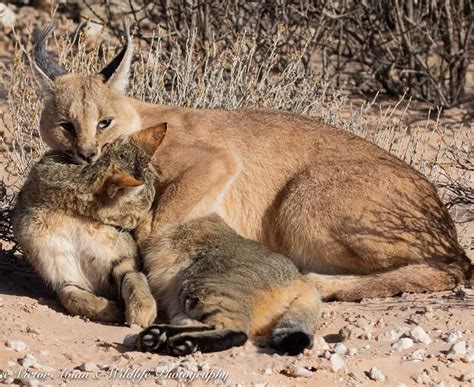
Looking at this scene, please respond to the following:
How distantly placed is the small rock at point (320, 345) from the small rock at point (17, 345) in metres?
1.52

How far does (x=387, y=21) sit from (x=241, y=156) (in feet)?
18.9

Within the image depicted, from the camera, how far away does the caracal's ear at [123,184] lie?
6371mm

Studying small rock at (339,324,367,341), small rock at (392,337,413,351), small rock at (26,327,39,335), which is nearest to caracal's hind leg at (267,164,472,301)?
small rock at (339,324,367,341)

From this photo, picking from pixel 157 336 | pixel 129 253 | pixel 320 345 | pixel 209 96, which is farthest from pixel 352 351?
pixel 209 96

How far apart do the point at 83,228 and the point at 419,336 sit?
2.07 meters

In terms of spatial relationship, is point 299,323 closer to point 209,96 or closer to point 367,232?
point 367,232

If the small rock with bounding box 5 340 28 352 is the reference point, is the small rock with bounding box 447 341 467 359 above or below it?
above

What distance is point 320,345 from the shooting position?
19.4ft

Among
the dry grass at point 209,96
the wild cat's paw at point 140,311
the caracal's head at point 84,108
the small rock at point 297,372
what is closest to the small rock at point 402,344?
the small rock at point 297,372

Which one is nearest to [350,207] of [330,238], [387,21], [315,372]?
[330,238]

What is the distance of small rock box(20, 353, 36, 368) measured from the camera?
5.50 meters

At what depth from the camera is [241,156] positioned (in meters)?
7.57

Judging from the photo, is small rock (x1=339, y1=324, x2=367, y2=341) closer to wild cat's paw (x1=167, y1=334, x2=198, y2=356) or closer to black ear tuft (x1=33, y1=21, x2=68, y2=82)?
wild cat's paw (x1=167, y1=334, x2=198, y2=356)

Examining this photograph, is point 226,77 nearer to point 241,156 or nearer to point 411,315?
point 241,156
